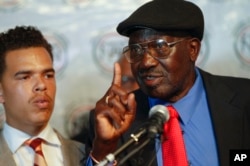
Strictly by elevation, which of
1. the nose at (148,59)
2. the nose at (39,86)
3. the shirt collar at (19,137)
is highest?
the nose at (148,59)

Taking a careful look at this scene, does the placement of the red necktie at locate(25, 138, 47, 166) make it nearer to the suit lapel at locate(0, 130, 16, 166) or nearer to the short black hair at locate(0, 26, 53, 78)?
the suit lapel at locate(0, 130, 16, 166)

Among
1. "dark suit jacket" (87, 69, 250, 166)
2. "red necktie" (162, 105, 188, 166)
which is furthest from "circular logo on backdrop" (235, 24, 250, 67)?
"red necktie" (162, 105, 188, 166)

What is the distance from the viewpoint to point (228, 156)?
1074mm

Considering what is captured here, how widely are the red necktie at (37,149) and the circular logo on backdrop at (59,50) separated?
0.39m

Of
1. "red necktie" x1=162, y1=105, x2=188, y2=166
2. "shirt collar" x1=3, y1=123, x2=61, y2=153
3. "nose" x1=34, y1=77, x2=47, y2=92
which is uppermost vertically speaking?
"nose" x1=34, y1=77, x2=47, y2=92

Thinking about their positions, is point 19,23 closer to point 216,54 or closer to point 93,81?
point 93,81

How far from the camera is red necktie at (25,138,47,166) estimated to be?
1.12 m

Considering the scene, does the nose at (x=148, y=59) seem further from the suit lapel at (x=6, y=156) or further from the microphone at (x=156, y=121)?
the suit lapel at (x=6, y=156)

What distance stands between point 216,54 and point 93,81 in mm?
455

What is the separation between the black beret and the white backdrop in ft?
1.22

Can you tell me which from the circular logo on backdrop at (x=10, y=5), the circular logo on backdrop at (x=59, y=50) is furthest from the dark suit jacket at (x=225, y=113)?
the circular logo on backdrop at (x=10, y=5)

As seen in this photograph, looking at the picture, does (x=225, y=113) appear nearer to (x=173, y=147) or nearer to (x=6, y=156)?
(x=173, y=147)

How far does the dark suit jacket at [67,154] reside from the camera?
111 cm

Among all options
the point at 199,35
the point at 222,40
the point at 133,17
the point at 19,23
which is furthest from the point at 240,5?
the point at 19,23
